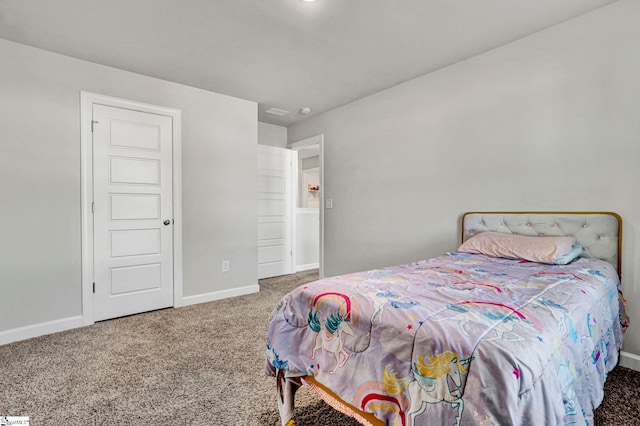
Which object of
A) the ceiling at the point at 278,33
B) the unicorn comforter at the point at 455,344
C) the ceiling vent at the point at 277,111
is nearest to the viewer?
the unicorn comforter at the point at 455,344

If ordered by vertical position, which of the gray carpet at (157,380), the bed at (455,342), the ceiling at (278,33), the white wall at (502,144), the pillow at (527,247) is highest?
the ceiling at (278,33)

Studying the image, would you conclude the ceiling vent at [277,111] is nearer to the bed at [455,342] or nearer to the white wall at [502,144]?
the white wall at [502,144]

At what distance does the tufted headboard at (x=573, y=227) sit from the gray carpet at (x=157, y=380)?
793mm

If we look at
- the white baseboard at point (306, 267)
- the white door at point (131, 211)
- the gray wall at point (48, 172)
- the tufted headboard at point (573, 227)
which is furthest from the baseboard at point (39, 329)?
the tufted headboard at point (573, 227)

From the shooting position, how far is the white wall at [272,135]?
485 centimetres

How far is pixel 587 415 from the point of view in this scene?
3.64ft

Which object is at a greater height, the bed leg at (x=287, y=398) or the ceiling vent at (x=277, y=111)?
the ceiling vent at (x=277, y=111)

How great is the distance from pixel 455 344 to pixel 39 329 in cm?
336

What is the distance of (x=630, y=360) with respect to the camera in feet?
6.68

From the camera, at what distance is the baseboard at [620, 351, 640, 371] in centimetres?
201

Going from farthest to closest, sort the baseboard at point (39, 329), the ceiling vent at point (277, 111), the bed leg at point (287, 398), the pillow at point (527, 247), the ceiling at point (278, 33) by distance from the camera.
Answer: the ceiling vent at point (277, 111) < the baseboard at point (39, 329) < the ceiling at point (278, 33) < the pillow at point (527, 247) < the bed leg at point (287, 398)

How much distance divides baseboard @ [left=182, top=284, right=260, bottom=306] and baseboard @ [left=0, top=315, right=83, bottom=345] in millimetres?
970

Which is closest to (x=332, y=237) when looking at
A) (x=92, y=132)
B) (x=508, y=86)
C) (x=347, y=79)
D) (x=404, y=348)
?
(x=347, y=79)

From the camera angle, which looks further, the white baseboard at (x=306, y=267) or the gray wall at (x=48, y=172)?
the white baseboard at (x=306, y=267)
